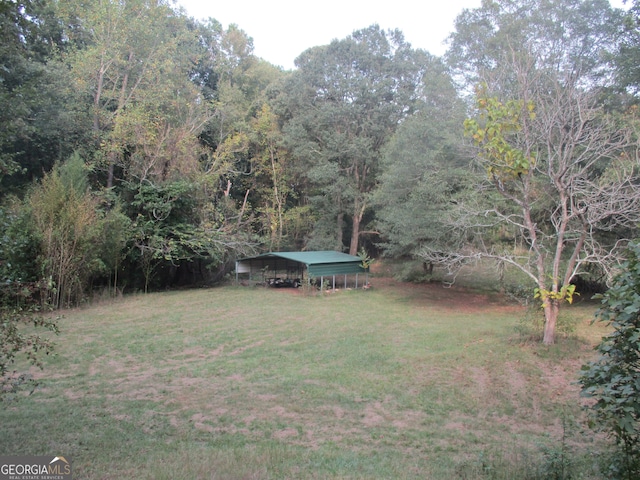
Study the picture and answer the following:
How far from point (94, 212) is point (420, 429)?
44.8 feet

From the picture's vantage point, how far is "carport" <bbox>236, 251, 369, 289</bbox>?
1989 centimetres

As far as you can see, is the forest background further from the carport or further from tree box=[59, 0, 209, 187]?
the carport

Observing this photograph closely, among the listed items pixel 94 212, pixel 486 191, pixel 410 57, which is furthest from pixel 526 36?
pixel 94 212

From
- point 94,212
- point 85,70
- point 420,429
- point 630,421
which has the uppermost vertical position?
point 85,70

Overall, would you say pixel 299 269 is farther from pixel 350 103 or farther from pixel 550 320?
pixel 550 320

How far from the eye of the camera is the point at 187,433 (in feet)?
18.4

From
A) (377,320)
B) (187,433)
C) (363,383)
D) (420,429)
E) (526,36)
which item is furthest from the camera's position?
(526,36)

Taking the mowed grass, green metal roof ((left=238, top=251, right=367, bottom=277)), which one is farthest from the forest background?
the mowed grass

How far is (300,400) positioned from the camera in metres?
7.00

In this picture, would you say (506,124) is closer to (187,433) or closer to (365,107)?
(187,433)

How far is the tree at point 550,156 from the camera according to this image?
7.43 m

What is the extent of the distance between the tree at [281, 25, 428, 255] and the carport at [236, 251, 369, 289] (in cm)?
467

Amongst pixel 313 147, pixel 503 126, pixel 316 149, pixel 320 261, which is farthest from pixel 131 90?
pixel 503 126

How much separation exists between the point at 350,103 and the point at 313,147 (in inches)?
130
